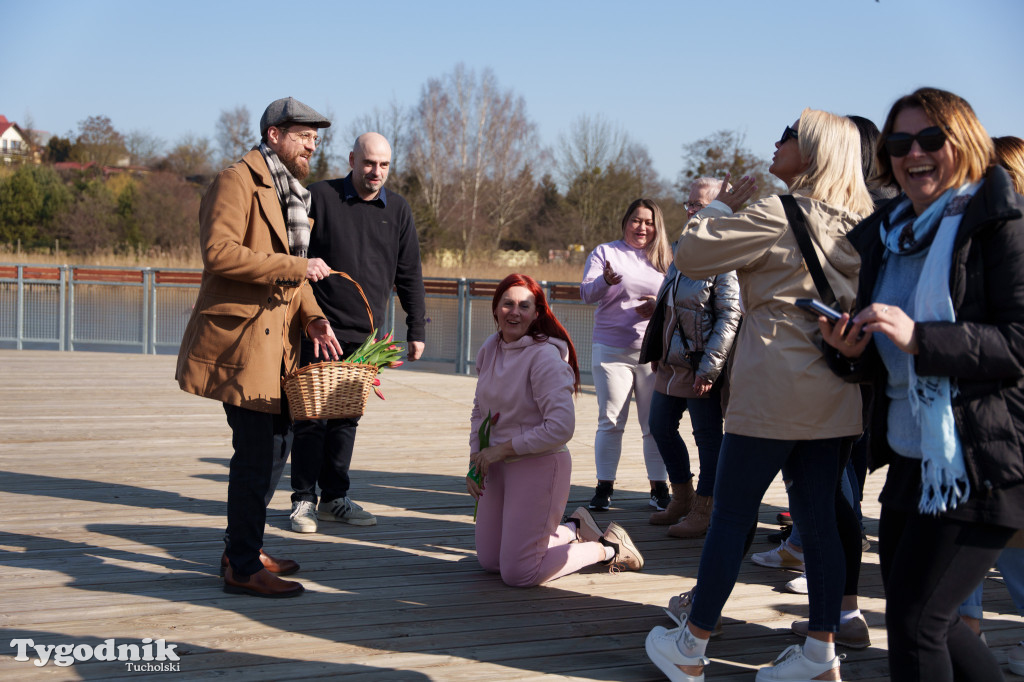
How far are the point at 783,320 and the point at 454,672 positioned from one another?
1567mm

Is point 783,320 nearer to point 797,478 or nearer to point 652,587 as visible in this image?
point 797,478

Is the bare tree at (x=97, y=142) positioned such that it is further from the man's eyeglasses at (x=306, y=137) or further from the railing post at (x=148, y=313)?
the man's eyeglasses at (x=306, y=137)

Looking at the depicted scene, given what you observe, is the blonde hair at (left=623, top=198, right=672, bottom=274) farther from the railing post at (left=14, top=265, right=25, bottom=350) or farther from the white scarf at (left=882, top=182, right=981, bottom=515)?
the railing post at (left=14, top=265, right=25, bottom=350)

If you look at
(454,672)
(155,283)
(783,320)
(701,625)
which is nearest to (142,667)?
(454,672)

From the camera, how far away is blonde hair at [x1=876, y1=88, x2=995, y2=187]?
220cm

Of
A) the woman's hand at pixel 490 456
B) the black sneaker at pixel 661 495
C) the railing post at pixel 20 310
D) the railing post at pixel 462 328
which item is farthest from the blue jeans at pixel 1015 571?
the railing post at pixel 20 310

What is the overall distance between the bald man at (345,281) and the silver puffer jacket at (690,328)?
1.32 meters

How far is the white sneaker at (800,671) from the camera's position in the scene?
9.67 feet

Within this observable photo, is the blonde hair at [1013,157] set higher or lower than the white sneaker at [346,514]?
higher

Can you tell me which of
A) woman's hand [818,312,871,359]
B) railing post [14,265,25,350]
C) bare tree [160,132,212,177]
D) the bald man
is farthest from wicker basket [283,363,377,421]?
bare tree [160,132,212,177]

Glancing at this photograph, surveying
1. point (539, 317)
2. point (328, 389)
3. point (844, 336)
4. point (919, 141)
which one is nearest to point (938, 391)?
point (844, 336)

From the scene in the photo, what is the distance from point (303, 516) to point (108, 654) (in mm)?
1711

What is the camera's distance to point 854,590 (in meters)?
3.39

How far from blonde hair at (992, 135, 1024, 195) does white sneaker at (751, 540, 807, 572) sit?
1.91m
